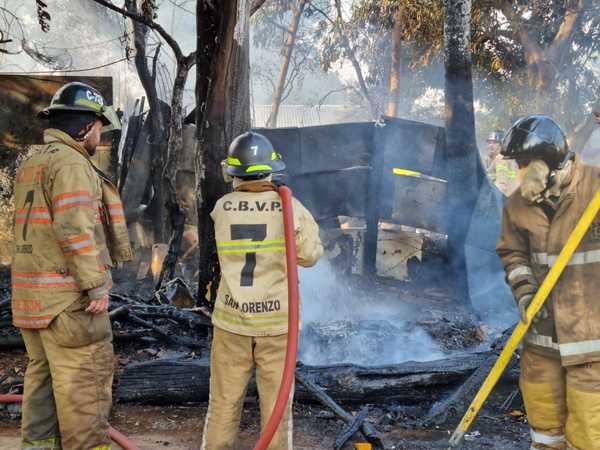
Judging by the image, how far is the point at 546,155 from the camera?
3.11 metres

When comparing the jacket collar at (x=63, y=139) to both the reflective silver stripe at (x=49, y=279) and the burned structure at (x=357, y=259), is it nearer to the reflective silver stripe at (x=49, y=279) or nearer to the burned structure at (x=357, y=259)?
the reflective silver stripe at (x=49, y=279)

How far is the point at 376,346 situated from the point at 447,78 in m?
4.15

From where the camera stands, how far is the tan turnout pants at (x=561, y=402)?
9.52 feet

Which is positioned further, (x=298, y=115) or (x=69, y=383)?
(x=298, y=115)

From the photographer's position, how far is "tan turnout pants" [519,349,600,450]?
2.90m

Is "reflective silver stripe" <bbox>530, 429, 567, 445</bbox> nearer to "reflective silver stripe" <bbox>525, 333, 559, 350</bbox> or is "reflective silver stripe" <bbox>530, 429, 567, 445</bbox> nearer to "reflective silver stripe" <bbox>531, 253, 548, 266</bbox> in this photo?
"reflective silver stripe" <bbox>525, 333, 559, 350</bbox>

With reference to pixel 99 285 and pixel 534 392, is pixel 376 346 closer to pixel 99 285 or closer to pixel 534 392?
pixel 534 392

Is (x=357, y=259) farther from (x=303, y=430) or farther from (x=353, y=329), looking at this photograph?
(x=303, y=430)

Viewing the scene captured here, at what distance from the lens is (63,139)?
3.33 meters

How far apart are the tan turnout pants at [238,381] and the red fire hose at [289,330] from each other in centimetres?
31

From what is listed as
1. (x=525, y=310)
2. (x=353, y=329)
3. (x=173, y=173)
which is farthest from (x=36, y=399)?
(x=173, y=173)

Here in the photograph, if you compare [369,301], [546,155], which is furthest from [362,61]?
[546,155]

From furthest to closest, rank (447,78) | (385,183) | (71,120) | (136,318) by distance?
(385,183) → (447,78) → (136,318) → (71,120)

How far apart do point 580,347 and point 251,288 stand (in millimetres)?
1819
